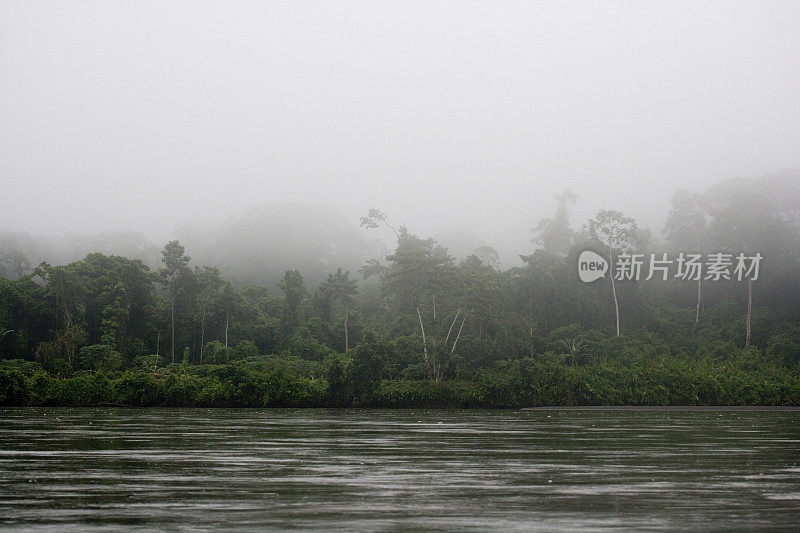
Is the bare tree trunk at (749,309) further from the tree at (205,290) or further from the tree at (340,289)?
the tree at (205,290)

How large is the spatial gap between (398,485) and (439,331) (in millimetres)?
43983

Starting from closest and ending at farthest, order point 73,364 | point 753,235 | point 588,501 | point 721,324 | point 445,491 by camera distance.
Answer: point 588,501 < point 445,491 < point 73,364 < point 721,324 < point 753,235

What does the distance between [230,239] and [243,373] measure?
59072mm

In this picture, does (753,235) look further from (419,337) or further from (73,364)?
(73,364)

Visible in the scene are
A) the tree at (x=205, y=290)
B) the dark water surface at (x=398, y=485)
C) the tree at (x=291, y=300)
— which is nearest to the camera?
the dark water surface at (x=398, y=485)

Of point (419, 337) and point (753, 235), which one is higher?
point (753, 235)

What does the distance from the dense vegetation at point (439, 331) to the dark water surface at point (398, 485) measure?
31089mm

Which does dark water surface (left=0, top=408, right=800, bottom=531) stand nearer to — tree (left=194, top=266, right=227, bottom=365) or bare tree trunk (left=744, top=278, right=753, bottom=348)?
bare tree trunk (left=744, top=278, right=753, bottom=348)

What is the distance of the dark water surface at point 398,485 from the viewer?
6.34 metres

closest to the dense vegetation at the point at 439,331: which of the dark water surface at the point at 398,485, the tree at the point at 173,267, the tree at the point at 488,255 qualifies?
the tree at the point at 173,267

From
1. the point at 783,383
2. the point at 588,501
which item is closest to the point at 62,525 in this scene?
the point at 588,501

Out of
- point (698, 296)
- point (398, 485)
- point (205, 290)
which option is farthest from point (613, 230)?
point (398, 485)

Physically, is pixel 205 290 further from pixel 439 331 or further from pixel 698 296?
pixel 698 296

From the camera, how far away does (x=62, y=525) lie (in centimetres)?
603
